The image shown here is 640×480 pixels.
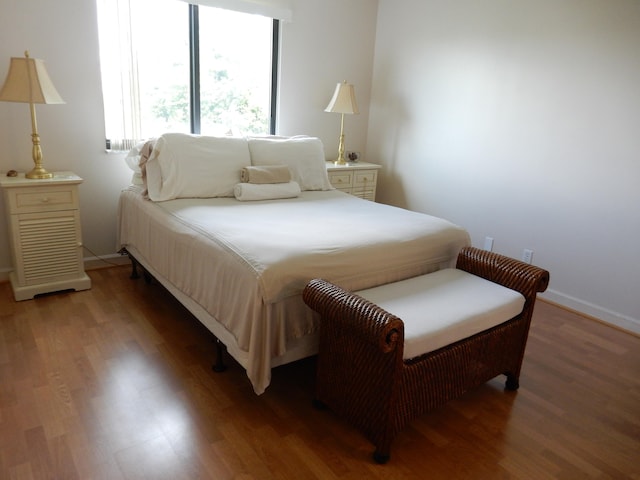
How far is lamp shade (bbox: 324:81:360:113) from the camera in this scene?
4039mm

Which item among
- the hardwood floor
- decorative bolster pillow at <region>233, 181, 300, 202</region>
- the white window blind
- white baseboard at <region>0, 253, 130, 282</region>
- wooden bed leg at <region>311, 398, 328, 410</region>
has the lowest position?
the hardwood floor

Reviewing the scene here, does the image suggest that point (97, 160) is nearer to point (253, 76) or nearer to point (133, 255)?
point (133, 255)

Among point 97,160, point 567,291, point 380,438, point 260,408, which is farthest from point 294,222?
point 567,291

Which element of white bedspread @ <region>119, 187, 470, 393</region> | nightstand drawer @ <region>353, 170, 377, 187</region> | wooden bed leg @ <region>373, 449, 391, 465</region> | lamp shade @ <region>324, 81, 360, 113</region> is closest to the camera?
wooden bed leg @ <region>373, 449, 391, 465</region>

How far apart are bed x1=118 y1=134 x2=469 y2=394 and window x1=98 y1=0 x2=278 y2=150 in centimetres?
60

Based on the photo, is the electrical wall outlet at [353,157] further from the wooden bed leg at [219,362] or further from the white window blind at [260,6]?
the wooden bed leg at [219,362]

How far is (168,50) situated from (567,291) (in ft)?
11.1

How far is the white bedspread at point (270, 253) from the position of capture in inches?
74.8

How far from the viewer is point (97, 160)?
328cm

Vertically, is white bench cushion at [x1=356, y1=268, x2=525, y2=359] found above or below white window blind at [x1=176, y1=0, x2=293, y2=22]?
below

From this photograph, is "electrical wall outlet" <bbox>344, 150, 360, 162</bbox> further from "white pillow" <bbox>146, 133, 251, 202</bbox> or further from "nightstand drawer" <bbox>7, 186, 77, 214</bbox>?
"nightstand drawer" <bbox>7, 186, 77, 214</bbox>

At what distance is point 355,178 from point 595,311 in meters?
2.18

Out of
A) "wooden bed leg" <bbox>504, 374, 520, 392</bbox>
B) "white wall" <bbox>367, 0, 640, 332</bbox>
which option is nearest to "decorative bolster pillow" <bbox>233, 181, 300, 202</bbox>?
"white wall" <bbox>367, 0, 640, 332</bbox>

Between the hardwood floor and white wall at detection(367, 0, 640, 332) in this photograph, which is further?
white wall at detection(367, 0, 640, 332)
